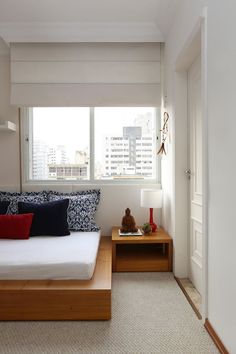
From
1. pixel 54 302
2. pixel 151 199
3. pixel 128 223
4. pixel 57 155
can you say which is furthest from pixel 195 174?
pixel 57 155

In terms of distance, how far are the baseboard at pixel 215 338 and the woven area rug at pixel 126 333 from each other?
3 centimetres

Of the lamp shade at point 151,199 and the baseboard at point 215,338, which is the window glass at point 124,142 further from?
the baseboard at point 215,338

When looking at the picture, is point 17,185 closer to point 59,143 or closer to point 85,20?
point 59,143

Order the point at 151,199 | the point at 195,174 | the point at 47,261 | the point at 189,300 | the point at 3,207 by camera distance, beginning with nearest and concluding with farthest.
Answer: the point at 47,261, the point at 189,300, the point at 195,174, the point at 3,207, the point at 151,199

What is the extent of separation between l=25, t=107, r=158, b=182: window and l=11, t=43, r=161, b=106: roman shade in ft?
0.75

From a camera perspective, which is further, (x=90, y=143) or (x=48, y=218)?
(x=90, y=143)

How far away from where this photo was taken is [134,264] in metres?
2.91

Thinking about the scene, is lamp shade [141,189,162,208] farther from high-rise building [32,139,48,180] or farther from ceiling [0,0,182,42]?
ceiling [0,0,182,42]

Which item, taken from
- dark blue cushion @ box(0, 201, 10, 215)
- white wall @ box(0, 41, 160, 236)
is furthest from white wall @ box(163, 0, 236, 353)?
dark blue cushion @ box(0, 201, 10, 215)

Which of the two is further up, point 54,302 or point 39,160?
point 39,160

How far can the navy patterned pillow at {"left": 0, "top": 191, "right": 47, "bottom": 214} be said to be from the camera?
3043 millimetres

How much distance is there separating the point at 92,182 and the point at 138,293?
1.54 m

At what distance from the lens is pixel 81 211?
3.09 metres

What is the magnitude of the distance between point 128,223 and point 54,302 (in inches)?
54.3
